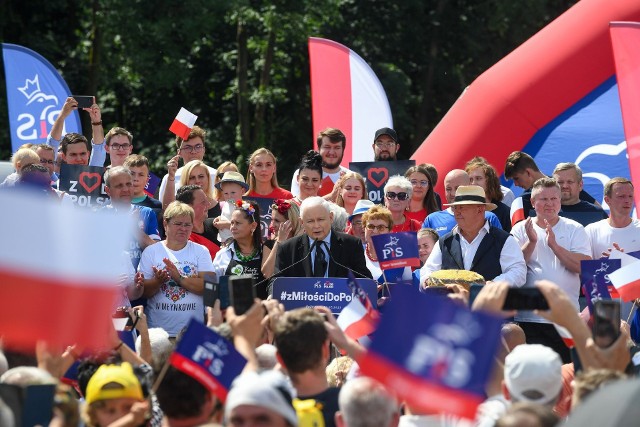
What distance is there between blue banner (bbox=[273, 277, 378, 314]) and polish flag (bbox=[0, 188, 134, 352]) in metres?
3.65

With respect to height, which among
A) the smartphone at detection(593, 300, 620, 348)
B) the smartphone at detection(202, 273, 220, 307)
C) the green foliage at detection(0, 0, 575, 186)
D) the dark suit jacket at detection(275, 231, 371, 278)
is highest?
the green foliage at detection(0, 0, 575, 186)

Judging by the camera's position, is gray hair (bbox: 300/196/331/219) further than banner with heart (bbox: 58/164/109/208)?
No

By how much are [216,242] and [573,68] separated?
16.7 feet

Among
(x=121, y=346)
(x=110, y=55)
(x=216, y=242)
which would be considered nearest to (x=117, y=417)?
(x=121, y=346)

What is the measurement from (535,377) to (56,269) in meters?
1.93

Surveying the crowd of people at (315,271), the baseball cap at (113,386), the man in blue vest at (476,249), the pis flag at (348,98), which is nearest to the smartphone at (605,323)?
the crowd of people at (315,271)

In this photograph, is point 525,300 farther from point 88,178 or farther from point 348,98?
point 348,98

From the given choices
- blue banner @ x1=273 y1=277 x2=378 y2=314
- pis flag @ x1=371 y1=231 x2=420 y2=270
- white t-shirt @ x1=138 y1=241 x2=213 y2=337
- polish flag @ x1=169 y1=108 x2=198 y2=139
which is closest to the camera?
blue banner @ x1=273 y1=277 x2=378 y2=314

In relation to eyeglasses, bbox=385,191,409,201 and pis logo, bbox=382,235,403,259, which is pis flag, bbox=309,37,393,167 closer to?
eyeglasses, bbox=385,191,409,201

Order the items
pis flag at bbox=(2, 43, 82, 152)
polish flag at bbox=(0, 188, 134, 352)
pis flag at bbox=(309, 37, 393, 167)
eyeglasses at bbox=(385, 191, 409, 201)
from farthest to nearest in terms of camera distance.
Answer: pis flag at bbox=(2, 43, 82, 152) < pis flag at bbox=(309, 37, 393, 167) < eyeglasses at bbox=(385, 191, 409, 201) < polish flag at bbox=(0, 188, 134, 352)

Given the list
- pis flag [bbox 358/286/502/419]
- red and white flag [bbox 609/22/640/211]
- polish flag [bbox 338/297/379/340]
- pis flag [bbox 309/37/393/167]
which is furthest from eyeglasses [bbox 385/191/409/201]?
pis flag [bbox 358/286/502/419]

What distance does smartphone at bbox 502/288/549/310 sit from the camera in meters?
5.37

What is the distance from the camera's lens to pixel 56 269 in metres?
4.62

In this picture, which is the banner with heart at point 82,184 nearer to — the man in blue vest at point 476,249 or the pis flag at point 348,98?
the man in blue vest at point 476,249
